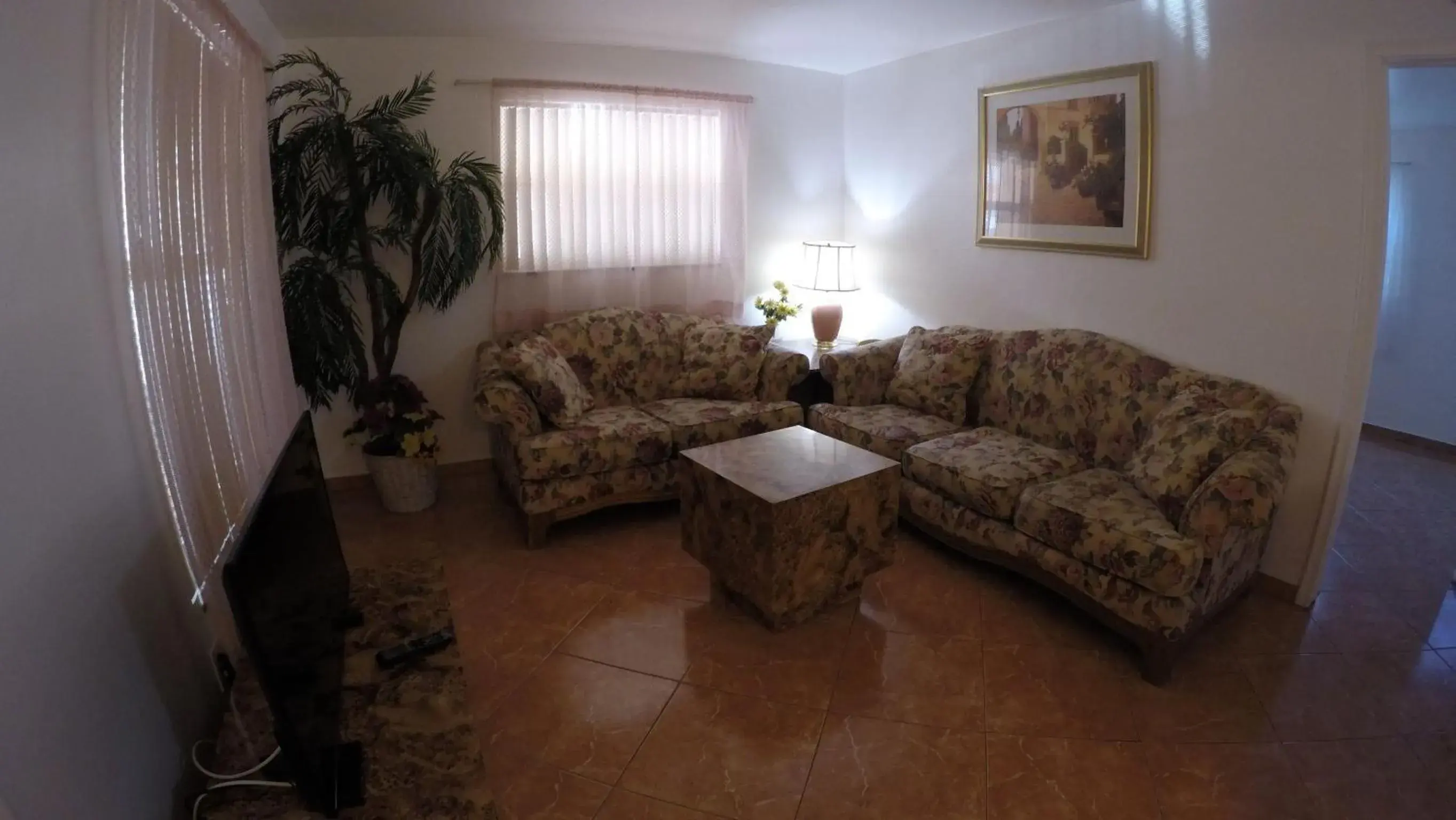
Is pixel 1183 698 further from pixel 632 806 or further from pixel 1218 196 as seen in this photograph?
pixel 1218 196

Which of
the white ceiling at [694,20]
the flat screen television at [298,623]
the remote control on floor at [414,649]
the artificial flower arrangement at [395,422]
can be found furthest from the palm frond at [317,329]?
the remote control on floor at [414,649]

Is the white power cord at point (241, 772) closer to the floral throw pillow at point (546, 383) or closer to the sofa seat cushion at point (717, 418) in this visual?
the floral throw pillow at point (546, 383)

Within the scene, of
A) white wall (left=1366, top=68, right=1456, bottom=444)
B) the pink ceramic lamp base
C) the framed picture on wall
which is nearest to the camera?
the framed picture on wall

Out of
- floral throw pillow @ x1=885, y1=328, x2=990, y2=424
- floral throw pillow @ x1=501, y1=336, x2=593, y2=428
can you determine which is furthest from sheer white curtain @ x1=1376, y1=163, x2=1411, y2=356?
floral throw pillow @ x1=501, y1=336, x2=593, y2=428

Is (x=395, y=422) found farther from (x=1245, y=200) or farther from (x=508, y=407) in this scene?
(x=1245, y=200)

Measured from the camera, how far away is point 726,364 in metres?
4.09

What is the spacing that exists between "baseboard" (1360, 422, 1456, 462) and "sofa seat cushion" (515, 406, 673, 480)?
4334 mm

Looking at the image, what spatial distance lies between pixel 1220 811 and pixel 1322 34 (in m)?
2.62

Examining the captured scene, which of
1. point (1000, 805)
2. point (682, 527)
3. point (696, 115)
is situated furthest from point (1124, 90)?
point (1000, 805)

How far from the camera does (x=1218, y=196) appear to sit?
301 cm

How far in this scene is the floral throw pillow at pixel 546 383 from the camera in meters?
3.45

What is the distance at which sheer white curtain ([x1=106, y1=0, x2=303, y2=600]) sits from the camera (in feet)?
5.61

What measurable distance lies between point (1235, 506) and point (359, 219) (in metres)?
3.74

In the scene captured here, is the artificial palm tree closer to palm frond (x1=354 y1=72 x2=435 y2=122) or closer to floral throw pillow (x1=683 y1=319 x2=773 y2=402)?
palm frond (x1=354 y1=72 x2=435 y2=122)
